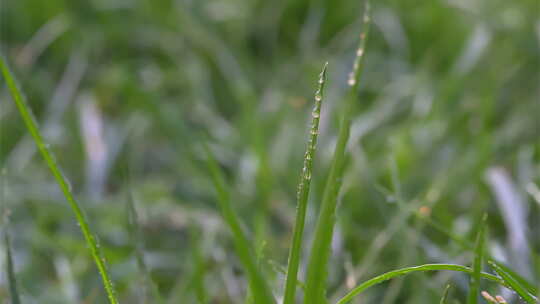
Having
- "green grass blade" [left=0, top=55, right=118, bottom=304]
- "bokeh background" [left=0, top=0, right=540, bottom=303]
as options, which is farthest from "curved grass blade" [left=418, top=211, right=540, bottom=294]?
"green grass blade" [left=0, top=55, right=118, bottom=304]

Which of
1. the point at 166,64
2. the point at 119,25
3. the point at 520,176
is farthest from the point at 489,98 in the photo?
the point at 119,25

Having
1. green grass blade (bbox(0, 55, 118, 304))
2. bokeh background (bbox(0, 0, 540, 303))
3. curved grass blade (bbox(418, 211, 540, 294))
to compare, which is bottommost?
curved grass blade (bbox(418, 211, 540, 294))

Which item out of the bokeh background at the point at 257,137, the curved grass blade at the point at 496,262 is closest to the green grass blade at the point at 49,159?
the bokeh background at the point at 257,137

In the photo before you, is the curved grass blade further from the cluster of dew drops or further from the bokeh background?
the cluster of dew drops

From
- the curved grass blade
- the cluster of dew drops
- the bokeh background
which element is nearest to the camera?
the cluster of dew drops

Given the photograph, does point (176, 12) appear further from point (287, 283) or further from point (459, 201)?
point (287, 283)

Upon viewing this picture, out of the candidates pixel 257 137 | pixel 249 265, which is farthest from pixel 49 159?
pixel 257 137
